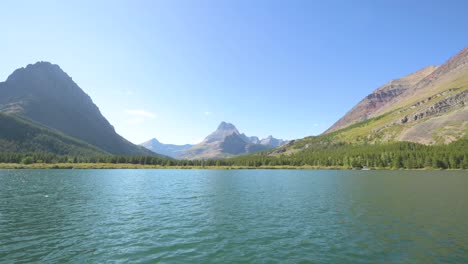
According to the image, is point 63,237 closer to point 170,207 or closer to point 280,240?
point 170,207

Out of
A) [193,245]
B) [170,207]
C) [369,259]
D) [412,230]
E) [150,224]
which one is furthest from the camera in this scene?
[170,207]

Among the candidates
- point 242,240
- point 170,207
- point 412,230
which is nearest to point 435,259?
point 412,230

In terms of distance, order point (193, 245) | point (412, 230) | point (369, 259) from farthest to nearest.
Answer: point (412, 230)
point (193, 245)
point (369, 259)

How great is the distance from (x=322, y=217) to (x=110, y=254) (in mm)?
31655

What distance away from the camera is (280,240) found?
31.4 metres

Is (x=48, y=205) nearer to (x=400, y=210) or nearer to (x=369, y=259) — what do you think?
(x=369, y=259)

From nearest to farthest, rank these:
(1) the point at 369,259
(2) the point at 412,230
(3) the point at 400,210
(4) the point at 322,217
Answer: (1) the point at 369,259 < (2) the point at 412,230 < (4) the point at 322,217 < (3) the point at 400,210

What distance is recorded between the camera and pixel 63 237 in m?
32.1

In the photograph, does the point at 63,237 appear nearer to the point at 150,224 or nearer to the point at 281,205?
the point at 150,224

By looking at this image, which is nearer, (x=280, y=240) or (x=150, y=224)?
(x=280, y=240)

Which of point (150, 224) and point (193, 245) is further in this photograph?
point (150, 224)

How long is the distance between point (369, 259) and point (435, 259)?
5.94 metres

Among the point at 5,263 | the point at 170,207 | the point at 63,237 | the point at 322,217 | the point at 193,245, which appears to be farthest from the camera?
the point at 170,207

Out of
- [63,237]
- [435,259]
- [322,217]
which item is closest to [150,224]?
[63,237]
